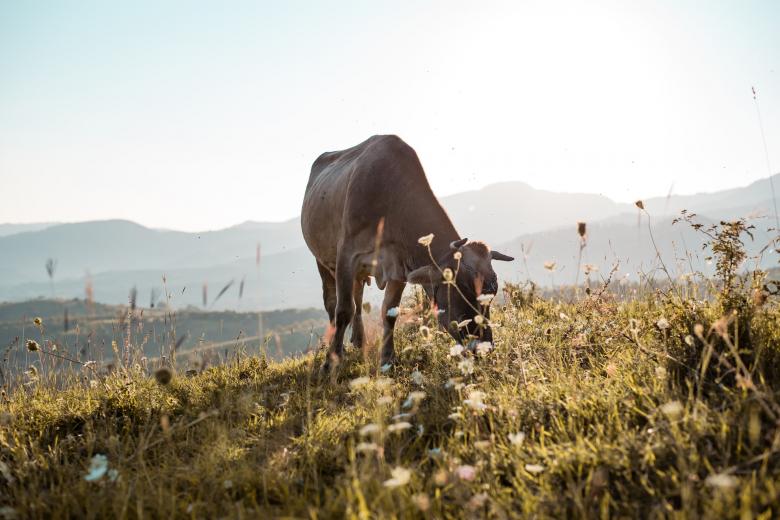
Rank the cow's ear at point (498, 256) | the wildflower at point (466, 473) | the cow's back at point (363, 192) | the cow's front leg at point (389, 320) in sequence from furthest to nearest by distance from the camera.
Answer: the cow's back at point (363, 192) → the cow's front leg at point (389, 320) → the cow's ear at point (498, 256) → the wildflower at point (466, 473)

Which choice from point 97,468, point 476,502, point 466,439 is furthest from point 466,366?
point 97,468

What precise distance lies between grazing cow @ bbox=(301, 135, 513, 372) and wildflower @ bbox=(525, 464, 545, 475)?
2.37 meters

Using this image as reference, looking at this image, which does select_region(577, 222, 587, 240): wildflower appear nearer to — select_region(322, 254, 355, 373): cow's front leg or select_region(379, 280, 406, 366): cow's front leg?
select_region(379, 280, 406, 366): cow's front leg

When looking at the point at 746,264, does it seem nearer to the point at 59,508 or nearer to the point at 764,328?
the point at 764,328

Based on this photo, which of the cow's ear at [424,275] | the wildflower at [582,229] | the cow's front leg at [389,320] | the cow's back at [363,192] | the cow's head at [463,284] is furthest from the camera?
the cow's back at [363,192]

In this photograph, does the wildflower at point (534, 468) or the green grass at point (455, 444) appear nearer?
the green grass at point (455, 444)

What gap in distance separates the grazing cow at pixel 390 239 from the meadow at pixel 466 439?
35.1 inches

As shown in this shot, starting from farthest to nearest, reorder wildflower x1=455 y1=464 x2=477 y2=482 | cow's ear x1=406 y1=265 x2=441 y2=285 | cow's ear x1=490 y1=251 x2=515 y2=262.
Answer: cow's ear x1=490 y1=251 x2=515 y2=262, cow's ear x1=406 y1=265 x2=441 y2=285, wildflower x1=455 y1=464 x2=477 y2=482

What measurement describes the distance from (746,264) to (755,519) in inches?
98.0

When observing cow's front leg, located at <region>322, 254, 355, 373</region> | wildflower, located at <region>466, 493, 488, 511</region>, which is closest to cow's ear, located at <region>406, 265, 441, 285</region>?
cow's front leg, located at <region>322, 254, 355, 373</region>

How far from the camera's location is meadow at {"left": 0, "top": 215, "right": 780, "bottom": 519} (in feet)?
7.56

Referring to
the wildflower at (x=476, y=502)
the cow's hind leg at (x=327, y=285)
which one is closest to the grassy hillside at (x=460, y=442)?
the wildflower at (x=476, y=502)

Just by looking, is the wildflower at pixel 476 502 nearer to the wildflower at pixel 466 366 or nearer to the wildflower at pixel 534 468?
the wildflower at pixel 534 468

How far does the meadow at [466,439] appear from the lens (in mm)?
2305
